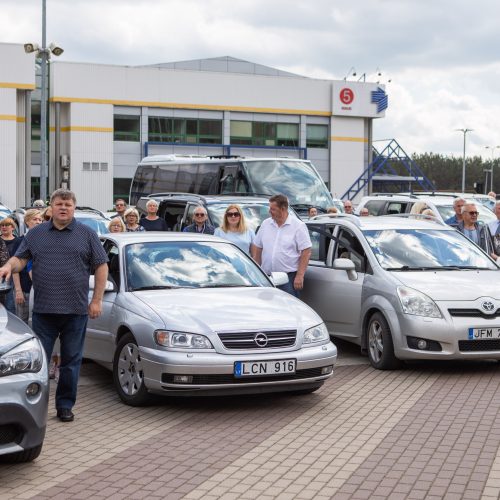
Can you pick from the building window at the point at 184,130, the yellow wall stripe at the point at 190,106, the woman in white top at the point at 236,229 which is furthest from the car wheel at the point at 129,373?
the building window at the point at 184,130

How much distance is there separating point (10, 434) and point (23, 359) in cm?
45

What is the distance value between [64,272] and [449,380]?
4.11m

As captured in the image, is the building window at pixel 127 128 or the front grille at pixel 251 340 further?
the building window at pixel 127 128

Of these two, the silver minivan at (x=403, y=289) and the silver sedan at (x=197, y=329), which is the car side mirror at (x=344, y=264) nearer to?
the silver minivan at (x=403, y=289)

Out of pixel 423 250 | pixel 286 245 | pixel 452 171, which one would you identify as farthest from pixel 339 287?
pixel 452 171

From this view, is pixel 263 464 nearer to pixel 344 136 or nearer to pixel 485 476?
pixel 485 476

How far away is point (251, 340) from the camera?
8.12m

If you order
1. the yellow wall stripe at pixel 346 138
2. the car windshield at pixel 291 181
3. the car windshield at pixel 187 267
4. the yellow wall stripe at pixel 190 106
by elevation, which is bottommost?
the car windshield at pixel 187 267

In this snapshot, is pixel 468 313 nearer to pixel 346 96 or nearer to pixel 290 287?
pixel 290 287

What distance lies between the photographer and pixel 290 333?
8312mm

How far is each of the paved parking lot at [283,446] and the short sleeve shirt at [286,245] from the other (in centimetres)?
235

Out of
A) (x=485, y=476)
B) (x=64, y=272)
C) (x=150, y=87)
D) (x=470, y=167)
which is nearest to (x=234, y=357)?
(x=64, y=272)

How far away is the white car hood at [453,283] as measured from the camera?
10148 millimetres

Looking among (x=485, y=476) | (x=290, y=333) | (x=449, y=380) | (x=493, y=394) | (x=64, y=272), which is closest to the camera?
(x=485, y=476)
